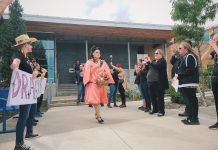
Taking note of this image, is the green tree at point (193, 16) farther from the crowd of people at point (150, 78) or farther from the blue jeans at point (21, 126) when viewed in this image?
the blue jeans at point (21, 126)

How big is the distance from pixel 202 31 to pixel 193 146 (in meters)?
7.68

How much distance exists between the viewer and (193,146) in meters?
3.92

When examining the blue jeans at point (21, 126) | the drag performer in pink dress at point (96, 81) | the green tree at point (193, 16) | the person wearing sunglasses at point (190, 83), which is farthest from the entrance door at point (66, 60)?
the blue jeans at point (21, 126)

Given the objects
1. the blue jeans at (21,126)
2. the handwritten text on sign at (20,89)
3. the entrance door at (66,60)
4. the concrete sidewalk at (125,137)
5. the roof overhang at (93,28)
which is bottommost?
the concrete sidewalk at (125,137)

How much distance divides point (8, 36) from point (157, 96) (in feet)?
31.1

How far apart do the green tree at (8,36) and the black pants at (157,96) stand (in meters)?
8.23

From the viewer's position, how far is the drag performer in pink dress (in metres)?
6.25

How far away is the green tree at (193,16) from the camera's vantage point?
1030 cm

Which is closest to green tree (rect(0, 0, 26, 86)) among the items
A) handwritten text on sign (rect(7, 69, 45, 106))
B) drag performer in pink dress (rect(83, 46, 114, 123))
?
drag performer in pink dress (rect(83, 46, 114, 123))

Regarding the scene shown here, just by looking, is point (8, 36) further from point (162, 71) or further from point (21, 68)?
point (21, 68)

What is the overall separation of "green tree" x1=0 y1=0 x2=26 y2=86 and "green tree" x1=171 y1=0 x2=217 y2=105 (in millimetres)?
8071

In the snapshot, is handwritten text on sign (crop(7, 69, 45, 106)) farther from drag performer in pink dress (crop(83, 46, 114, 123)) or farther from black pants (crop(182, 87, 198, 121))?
black pants (crop(182, 87, 198, 121))

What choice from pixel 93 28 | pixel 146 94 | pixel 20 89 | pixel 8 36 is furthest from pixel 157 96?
pixel 93 28

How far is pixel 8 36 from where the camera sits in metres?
13.3
